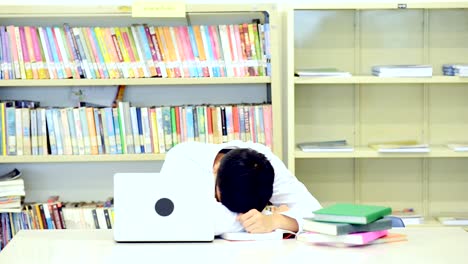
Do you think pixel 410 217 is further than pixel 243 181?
Yes

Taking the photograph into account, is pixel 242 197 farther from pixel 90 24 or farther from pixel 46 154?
pixel 90 24

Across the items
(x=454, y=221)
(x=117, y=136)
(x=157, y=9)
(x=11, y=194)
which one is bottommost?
(x=454, y=221)

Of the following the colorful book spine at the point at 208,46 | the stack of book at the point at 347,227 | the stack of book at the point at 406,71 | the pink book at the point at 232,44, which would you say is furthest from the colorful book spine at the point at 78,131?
the stack of book at the point at 347,227

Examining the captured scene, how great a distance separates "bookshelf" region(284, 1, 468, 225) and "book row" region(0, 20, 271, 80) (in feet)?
1.15

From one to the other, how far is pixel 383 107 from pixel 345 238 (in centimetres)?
174

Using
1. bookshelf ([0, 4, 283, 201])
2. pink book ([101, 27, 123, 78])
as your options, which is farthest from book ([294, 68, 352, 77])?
pink book ([101, 27, 123, 78])

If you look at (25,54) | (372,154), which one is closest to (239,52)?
(372,154)

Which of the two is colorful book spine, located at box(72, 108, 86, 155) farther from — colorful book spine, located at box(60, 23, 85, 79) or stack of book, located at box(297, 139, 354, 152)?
stack of book, located at box(297, 139, 354, 152)

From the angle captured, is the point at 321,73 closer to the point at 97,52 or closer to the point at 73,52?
the point at 97,52

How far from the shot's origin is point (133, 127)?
3.56 meters

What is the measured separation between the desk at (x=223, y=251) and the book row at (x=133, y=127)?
1.18 meters

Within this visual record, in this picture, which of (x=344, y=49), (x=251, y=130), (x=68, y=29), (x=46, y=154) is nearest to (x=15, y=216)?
(x=46, y=154)

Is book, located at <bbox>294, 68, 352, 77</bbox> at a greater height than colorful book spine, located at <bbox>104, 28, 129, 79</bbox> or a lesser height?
lesser

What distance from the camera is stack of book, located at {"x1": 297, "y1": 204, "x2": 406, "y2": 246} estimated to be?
2.20 metres
